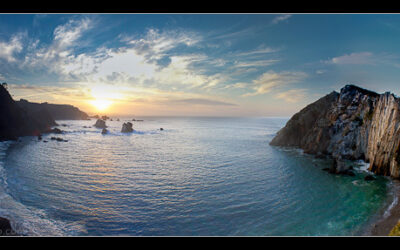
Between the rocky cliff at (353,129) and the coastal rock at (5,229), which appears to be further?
the rocky cliff at (353,129)

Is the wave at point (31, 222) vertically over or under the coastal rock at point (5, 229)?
under

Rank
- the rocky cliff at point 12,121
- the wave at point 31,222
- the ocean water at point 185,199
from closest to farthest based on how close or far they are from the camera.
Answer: the wave at point 31,222
the ocean water at point 185,199
the rocky cliff at point 12,121

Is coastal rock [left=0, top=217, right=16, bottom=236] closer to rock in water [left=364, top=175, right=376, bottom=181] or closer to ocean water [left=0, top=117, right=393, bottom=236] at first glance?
ocean water [left=0, top=117, right=393, bottom=236]

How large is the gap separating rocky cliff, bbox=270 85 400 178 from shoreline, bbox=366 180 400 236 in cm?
1366

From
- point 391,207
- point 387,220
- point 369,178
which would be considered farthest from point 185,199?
point 369,178

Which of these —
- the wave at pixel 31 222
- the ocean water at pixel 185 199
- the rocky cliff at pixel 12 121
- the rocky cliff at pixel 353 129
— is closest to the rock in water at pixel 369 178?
the ocean water at pixel 185 199

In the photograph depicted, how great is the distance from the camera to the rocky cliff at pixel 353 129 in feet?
113

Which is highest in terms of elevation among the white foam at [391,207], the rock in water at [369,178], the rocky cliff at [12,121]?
the rocky cliff at [12,121]

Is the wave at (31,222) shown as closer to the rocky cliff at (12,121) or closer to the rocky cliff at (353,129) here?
the rocky cliff at (353,129)

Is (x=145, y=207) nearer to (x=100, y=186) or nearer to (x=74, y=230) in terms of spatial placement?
(x=74, y=230)

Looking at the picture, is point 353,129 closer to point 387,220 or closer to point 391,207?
point 391,207

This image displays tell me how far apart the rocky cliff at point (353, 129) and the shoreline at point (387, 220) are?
1366 centimetres
